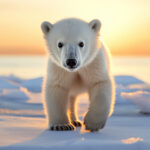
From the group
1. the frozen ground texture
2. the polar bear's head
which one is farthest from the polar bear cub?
the frozen ground texture

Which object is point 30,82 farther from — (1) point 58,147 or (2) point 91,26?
(1) point 58,147

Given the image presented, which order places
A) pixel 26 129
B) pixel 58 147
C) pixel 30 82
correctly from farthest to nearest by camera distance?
pixel 30 82
pixel 26 129
pixel 58 147

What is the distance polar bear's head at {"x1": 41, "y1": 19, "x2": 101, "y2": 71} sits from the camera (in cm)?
301

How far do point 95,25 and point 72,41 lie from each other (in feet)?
1.90

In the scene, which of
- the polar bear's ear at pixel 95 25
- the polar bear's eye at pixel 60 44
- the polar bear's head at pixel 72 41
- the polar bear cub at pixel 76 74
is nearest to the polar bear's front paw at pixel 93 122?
the polar bear cub at pixel 76 74

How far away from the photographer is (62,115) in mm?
A: 3414

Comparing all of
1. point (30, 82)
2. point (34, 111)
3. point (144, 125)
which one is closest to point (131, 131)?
point (144, 125)

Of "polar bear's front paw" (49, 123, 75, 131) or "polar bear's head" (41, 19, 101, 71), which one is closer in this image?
"polar bear's head" (41, 19, 101, 71)

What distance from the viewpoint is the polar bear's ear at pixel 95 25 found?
139 inches

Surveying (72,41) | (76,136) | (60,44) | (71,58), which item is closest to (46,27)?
(60,44)

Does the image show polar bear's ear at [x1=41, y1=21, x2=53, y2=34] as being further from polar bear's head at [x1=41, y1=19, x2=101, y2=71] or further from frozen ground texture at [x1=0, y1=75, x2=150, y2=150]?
frozen ground texture at [x1=0, y1=75, x2=150, y2=150]

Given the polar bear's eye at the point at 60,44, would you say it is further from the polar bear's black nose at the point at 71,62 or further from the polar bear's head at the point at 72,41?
the polar bear's black nose at the point at 71,62

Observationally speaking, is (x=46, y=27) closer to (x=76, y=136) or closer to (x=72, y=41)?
(x=72, y=41)

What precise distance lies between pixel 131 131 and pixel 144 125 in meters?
0.53
